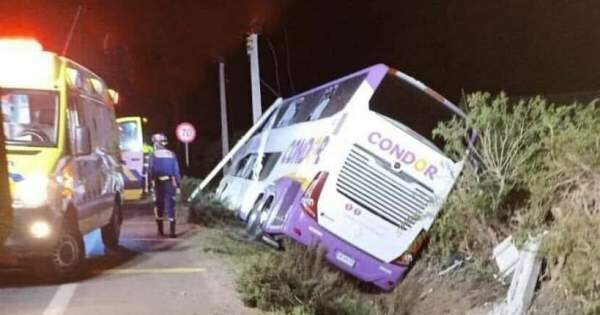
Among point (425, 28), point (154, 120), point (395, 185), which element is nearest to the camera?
point (395, 185)

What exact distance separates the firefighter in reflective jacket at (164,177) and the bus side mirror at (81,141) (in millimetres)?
3413

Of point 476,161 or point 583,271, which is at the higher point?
point 476,161

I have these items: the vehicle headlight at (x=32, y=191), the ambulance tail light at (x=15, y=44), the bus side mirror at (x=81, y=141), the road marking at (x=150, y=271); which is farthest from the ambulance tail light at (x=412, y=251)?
the ambulance tail light at (x=15, y=44)

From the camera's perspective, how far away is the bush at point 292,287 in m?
8.52

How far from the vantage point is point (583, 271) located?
7668mm

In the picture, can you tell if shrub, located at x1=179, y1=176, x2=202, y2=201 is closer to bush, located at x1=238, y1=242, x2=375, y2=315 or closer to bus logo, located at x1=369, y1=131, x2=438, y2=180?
bus logo, located at x1=369, y1=131, x2=438, y2=180

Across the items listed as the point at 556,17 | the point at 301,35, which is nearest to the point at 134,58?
the point at 301,35

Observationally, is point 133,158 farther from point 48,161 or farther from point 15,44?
point 15,44

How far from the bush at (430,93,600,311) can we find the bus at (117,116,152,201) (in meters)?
17.4

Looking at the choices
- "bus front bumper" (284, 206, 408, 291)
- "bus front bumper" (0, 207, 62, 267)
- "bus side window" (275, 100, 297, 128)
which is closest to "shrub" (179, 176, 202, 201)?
"bus side window" (275, 100, 297, 128)

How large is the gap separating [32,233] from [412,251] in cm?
472

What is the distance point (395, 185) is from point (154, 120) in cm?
4161

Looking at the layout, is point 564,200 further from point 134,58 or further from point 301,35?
point 134,58

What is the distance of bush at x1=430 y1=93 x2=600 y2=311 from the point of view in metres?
7.89
